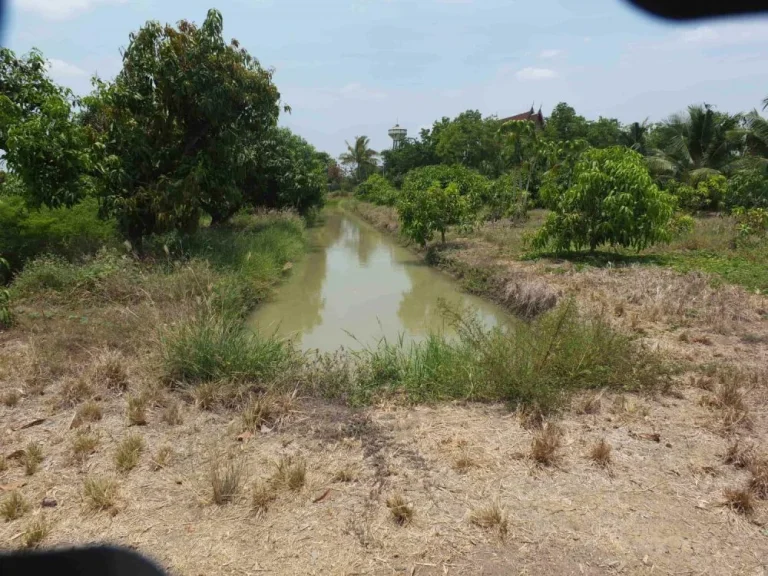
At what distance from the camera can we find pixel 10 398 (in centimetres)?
411

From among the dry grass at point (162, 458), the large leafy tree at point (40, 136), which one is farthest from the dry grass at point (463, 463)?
the large leafy tree at point (40, 136)

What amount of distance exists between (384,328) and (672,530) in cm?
573

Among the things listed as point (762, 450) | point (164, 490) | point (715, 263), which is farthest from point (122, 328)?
point (715, 263)

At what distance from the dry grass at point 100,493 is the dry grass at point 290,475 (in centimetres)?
87

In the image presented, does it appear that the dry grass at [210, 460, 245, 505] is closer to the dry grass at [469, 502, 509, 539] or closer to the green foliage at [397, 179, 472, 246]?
the dry grass at [469, 502, 509, 539]

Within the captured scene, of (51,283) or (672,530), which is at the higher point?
(51,283)

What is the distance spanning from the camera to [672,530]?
266 cm

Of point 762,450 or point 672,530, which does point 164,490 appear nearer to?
point 672,530

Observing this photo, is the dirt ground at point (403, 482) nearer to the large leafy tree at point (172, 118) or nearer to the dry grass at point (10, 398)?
the dry grass at point (10, 398)

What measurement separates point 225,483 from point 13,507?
107 centimetres

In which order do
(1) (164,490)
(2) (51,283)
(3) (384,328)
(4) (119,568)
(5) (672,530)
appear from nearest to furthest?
(4) (119,568)
(5) (672,530)
(1) (164,490)
(2) (51,283)
(3) (384,328)

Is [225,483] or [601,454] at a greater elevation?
[225,483]

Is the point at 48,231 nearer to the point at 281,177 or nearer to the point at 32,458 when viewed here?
the point at 32,458

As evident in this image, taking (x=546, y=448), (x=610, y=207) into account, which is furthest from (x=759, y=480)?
(x=610, y=207)
